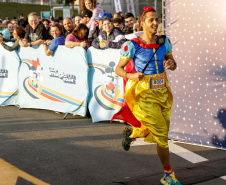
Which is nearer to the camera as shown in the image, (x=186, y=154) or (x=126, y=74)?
(x=126, y=74)

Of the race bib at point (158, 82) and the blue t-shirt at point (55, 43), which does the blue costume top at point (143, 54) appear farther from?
the blue t-shirt at point (55, 43)

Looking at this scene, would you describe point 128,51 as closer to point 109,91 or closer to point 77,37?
point 109,91

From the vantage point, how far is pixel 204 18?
6.07 m

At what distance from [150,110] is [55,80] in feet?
15.6

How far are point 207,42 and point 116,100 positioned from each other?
8.09 ft

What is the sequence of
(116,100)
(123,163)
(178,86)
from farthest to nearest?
(116,100), (178,86), (123,163)

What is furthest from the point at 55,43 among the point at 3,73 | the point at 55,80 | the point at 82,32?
the point at 3,73

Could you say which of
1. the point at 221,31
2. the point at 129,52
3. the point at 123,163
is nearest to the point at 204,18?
the point at 221,31

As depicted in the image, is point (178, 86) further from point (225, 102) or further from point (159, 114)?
point (159, 114)

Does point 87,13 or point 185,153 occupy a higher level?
point 87,13

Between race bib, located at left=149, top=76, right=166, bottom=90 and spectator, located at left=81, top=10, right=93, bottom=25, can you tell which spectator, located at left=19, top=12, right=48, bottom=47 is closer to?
spectator, located at left=81, top=10, right=93, bottom=25

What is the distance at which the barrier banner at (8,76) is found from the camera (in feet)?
33.3

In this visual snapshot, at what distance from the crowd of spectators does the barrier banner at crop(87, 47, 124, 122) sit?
20 cm

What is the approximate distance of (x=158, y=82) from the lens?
15.4 feet
